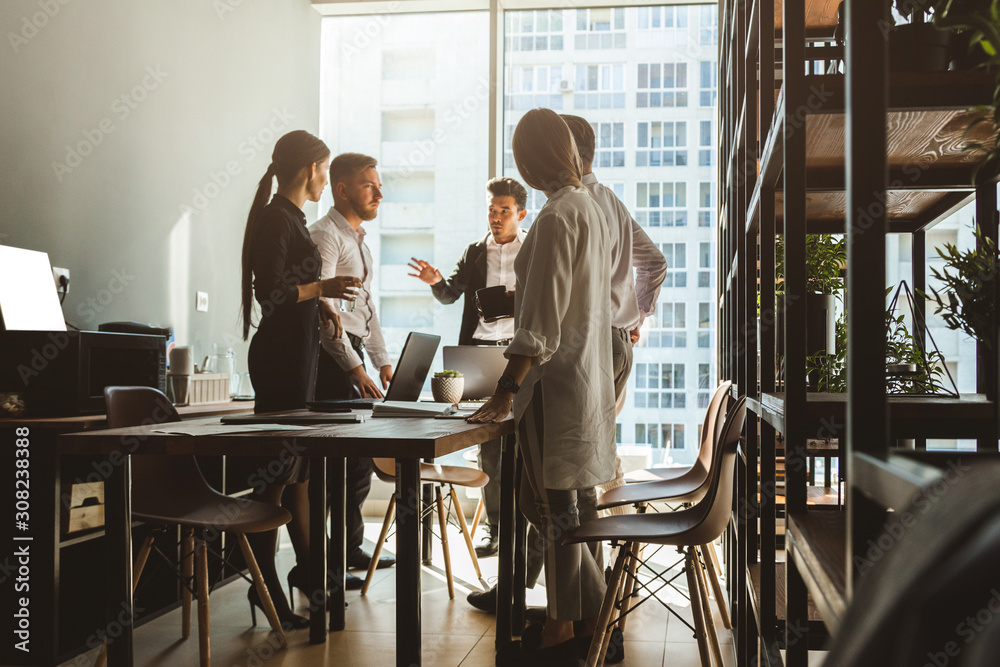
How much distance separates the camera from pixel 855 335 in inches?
27.1

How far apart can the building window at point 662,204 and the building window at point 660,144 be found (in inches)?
5.3

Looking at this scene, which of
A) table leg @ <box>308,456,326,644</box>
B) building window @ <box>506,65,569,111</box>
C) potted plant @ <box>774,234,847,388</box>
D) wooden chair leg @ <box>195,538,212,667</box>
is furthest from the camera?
building window @ <box>506,65,569,111</box>

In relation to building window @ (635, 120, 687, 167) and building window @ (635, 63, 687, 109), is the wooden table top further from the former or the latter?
building window @ (635, 63, 687, 109)

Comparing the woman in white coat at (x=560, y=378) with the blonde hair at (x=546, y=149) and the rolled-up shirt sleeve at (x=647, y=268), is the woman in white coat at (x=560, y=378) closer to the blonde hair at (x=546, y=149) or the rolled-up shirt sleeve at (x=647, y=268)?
the blonde hair at (x=546, y=149)

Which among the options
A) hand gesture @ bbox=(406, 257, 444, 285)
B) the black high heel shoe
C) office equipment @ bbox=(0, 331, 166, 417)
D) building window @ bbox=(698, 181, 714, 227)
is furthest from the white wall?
building window @ bbox=(698, 181, 714, 227)

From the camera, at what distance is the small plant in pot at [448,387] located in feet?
9.07

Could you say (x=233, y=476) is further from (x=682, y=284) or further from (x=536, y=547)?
(x=682, y=284)

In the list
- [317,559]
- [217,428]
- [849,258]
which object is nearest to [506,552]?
[317,559]

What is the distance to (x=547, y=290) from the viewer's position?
84.6 inches

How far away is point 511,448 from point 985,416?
1.36 metres

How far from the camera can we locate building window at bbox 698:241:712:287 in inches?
184

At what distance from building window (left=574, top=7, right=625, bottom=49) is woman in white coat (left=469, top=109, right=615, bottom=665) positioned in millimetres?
2879

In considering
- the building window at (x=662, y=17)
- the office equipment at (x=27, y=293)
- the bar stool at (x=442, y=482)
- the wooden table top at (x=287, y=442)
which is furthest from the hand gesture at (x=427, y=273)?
the building window at (x=662, y=17)

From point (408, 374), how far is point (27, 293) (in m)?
1.28
